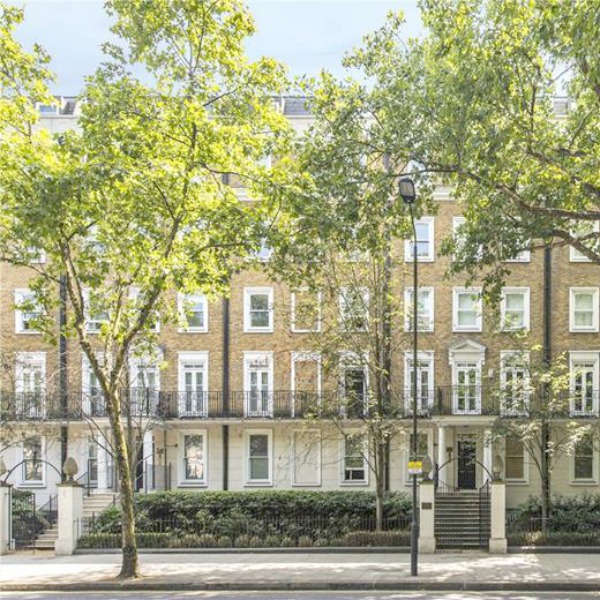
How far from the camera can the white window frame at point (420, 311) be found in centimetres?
3000

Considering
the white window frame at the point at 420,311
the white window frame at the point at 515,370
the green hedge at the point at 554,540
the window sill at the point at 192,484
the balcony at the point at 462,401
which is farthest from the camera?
the window sill at the point at 192,484

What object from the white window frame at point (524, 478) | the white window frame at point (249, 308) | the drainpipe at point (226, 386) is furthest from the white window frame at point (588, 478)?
the drainpipe at point (226, 386)

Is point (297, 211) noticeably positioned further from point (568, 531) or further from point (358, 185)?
point (568, 531)

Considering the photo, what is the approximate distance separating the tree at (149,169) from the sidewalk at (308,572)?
1392 millimetres

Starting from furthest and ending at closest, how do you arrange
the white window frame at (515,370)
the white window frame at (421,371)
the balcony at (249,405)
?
the white window frame at (421,371) < the balcony at (249,405) < the white window frame at (515,370)

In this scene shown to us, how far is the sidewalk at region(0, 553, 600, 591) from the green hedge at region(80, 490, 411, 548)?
1.06 metres

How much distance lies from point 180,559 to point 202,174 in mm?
10325

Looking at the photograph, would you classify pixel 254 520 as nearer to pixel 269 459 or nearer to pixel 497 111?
pixel 269 459

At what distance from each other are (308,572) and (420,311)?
1532 centimetres

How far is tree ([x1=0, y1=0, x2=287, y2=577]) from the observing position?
1806 cm

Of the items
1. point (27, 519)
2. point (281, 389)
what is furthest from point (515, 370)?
point (27, 519)

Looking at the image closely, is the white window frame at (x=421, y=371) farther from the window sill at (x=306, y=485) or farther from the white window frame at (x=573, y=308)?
the white window frame at (x=573, y=308)

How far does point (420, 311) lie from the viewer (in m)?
34.5

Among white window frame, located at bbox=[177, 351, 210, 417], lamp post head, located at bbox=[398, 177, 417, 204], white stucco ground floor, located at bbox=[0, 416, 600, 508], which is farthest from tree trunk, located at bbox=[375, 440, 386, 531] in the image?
lamp post head, located at bbox=[398, 177, 417, 204]
